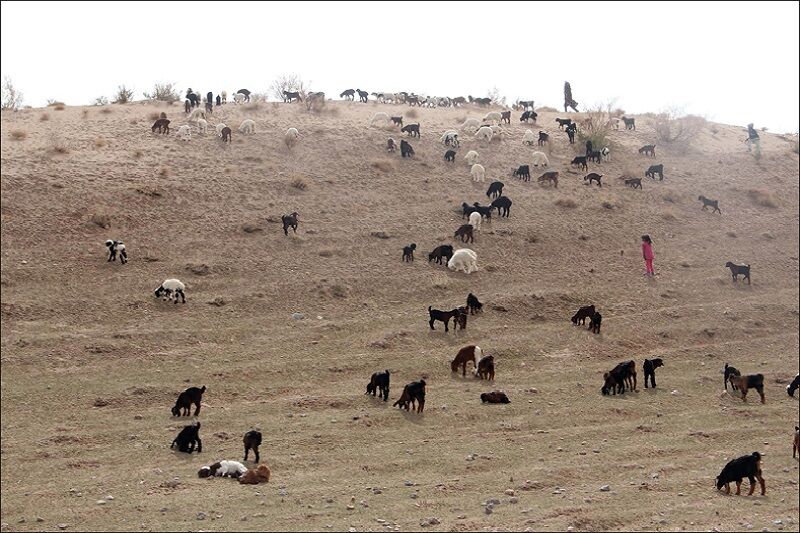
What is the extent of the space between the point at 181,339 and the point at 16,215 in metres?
10.1

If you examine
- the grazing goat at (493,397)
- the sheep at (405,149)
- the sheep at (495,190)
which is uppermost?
the sheep at (405,149)

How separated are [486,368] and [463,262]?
8564mm

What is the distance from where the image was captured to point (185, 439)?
16750 millimetres

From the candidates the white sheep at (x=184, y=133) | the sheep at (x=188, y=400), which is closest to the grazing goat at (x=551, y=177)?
the white sheep at (x=184, y=133)

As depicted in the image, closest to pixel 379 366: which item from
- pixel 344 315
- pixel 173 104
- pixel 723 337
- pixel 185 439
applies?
pixel 344 315

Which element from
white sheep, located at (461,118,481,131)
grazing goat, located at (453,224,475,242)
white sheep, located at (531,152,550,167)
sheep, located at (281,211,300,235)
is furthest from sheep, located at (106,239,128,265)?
white sheep, located at (461,118,481,131)

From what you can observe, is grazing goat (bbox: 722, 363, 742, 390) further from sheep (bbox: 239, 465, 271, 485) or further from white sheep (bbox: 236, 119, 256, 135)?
white sheep (bbox: 236, 119, 256, 135)

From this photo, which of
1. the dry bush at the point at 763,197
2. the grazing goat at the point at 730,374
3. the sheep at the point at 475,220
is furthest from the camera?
the dry bush at the point at 763,197

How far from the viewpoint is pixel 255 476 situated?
14930 mm

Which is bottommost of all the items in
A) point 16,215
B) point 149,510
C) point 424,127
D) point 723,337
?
point 149,510

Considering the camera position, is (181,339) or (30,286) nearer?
(181,339)

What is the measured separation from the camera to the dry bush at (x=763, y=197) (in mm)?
42156

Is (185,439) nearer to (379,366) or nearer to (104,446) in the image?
(104,446)

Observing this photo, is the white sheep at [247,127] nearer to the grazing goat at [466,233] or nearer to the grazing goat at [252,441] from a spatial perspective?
the grazing goat at [466,233]
